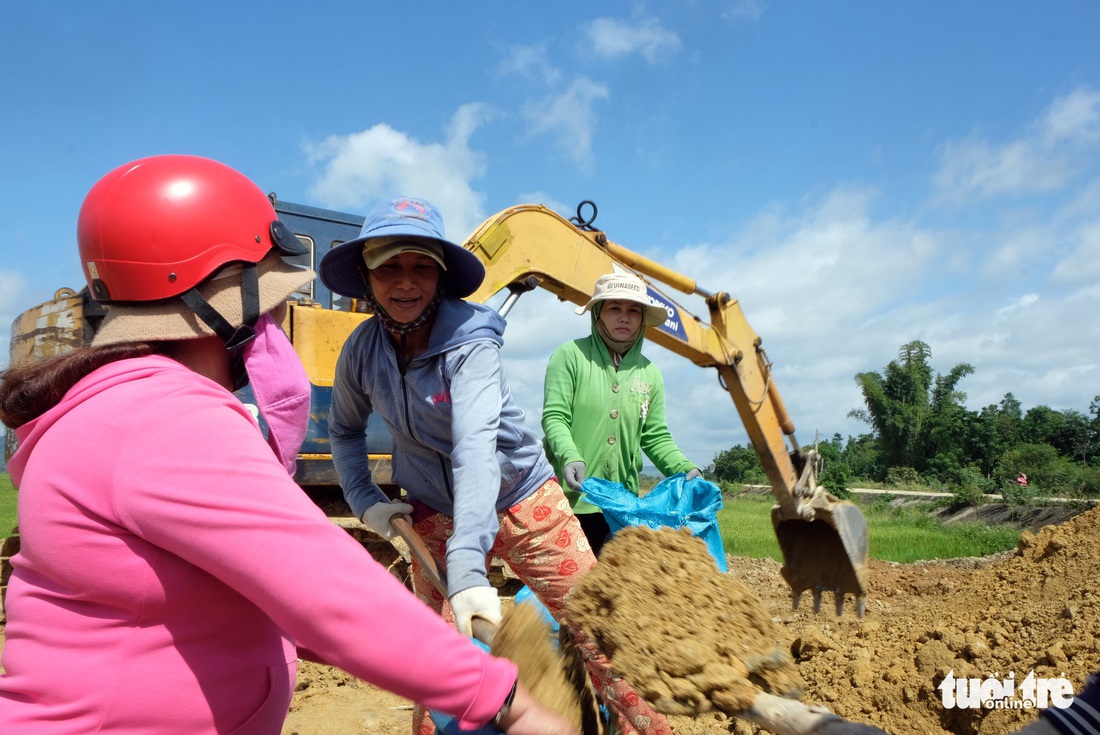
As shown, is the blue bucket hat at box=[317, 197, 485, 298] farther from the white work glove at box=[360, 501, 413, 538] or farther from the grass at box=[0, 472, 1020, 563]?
the grass at box=[0, 472, 1020, 563]

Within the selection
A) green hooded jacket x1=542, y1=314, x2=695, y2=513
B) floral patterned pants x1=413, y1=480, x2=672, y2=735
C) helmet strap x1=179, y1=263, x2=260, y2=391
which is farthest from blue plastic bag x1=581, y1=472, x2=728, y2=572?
helmet strap x1=179, y1=263, x2=260, y2=391

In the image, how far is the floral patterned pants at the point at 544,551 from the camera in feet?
9.32

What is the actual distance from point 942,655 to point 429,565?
290cm

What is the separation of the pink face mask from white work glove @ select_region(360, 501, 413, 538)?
1.26 m

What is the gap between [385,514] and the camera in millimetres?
2811

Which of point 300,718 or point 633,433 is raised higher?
point 633,433

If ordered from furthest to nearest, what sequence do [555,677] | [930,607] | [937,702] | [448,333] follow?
[930,607] < [937,702] < [448,333] < [555,677]

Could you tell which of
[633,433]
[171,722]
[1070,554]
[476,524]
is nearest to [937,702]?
[633,433]

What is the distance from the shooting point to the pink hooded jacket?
1.08 metres

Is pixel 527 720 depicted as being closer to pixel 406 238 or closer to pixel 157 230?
pixel 157 230

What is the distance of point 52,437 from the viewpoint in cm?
115

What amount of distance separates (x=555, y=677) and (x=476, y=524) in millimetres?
758

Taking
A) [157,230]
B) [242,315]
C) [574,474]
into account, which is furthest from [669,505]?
[157,230]

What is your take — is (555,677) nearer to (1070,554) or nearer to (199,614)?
(199,614)
